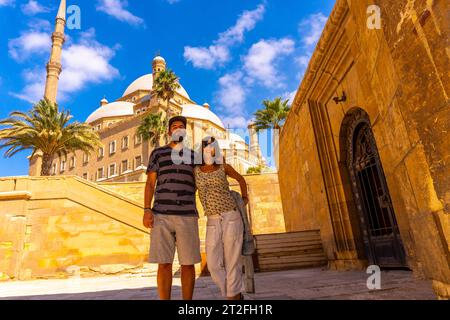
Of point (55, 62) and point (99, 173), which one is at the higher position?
point (55, 62)

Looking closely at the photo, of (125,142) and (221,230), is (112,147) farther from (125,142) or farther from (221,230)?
(221,230)

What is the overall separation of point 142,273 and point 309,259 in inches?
252

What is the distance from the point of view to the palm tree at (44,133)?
18.5m

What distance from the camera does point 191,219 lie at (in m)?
3.00

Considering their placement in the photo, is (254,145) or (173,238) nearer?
(173,238)

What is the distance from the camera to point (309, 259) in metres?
7.81

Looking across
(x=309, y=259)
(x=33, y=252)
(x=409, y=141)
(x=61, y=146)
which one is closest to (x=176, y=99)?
(x=61, y=146)

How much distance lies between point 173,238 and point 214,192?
64cm

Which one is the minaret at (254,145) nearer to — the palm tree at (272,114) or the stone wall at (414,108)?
the palm tree at (272,114)

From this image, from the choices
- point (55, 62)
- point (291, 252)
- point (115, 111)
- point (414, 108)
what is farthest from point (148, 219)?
point (115, 111)

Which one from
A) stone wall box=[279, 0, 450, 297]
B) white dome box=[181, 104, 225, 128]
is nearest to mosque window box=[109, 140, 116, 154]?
white dome box=[181, 104, 225, 128]

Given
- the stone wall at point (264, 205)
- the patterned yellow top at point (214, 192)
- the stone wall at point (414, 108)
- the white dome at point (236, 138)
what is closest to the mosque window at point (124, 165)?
the stone wall at point (264, 205)

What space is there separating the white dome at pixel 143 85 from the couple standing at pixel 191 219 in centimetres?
5380
